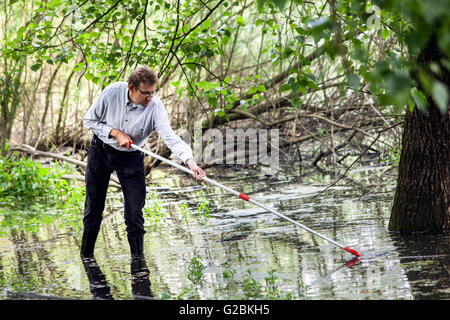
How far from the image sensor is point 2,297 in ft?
15.4

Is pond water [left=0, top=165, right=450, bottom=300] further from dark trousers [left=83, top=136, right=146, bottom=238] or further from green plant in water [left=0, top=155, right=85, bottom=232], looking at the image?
green plant in water [left=0, top=155, right=85, bottom=232]

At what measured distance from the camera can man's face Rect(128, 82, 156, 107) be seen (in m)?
5.36

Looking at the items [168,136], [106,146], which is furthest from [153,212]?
[168,136]

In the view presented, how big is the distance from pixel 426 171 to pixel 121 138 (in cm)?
276

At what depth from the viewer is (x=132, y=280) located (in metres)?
5.04

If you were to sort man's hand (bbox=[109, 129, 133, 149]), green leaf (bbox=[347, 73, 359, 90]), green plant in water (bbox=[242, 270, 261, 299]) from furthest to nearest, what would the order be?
man's hand (bbox=[109, 129, 133, 149])
green plant in water (bbox=[242, 270, 261, 299])
green leaf (bbox=[347, 73, 359, 90])

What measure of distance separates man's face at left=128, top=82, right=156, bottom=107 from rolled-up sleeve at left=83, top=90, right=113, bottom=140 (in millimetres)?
296

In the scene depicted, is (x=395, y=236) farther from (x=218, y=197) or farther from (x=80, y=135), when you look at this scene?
(x=80, y=135)

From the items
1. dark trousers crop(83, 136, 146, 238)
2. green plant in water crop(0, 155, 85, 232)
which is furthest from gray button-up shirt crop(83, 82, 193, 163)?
green plant in water crop(0, 155, 85, 232)

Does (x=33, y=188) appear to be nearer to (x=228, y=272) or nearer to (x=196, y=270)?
(x=196, y=270)

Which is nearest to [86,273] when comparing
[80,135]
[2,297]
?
[2,297]

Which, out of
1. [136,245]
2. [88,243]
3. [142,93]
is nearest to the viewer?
[142,93]

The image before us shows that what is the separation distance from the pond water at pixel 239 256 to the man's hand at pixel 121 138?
1.08 meters
